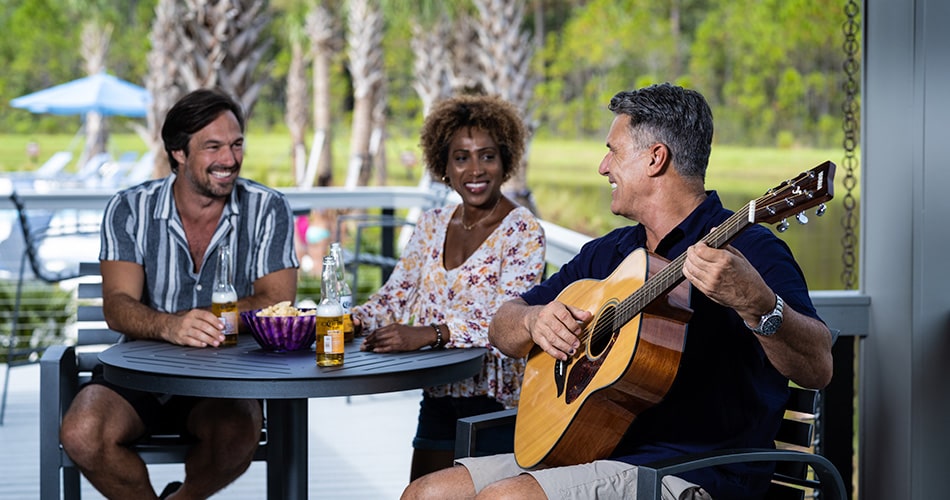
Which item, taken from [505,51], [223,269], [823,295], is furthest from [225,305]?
[505,51]

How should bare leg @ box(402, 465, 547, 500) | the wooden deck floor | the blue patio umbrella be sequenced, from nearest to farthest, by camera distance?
bare leg @ box(402, 465, 547, 500) < the wooden deck floor < the blue patio umbrella

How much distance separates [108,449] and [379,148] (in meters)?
19.0

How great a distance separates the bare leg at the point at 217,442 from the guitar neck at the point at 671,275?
1.24 m

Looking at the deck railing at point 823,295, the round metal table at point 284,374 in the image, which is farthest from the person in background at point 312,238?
the round metal table at point 284,374

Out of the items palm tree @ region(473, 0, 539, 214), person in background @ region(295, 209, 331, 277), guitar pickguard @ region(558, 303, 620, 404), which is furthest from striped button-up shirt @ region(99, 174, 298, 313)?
person in background @ region(295, 209, 331, 277)

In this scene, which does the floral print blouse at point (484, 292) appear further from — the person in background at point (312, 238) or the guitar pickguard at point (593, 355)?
the person in background at point (312, 238)

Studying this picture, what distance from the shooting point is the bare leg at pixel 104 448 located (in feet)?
8.82

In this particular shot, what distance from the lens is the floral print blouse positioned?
110 inches

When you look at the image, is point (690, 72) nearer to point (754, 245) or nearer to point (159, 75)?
point (159, 75)

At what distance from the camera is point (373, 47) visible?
1678cm

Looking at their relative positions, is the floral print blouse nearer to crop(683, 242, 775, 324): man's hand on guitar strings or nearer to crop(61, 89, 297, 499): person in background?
crop(61, 89, 297, 499): person in background

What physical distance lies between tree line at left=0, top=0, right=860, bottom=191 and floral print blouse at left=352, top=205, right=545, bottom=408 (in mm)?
14121

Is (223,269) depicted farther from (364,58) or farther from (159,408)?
(364,58)

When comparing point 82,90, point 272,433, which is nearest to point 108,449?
point 272,433
